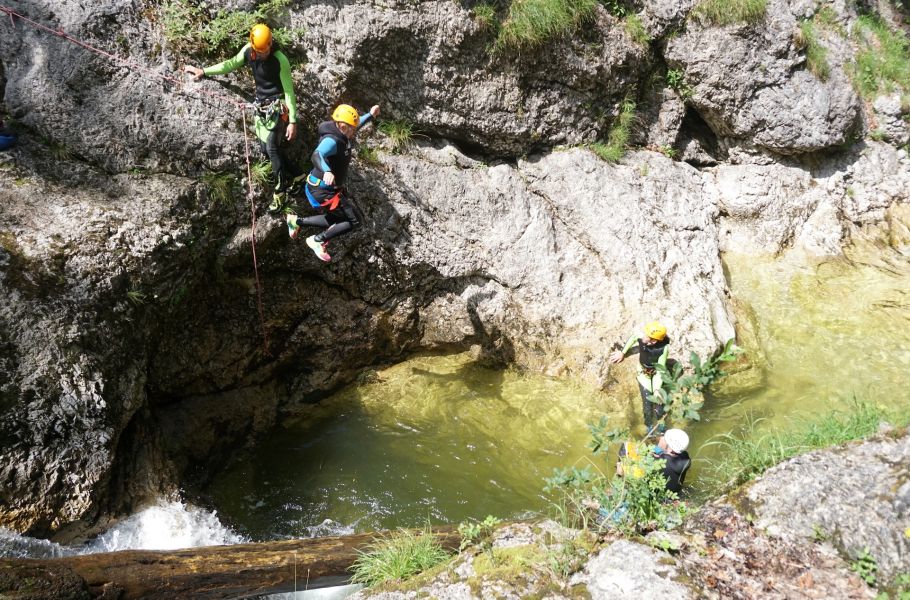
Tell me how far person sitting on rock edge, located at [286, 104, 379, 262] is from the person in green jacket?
18.5 inches

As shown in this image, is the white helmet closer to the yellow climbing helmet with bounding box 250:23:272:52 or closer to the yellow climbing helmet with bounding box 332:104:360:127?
the yellow climbing helmet with bounding box 332:104:360:127

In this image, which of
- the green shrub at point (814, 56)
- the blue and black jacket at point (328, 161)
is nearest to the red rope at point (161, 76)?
the blue and black jacket at point (328, 161)

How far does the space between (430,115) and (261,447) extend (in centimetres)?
509

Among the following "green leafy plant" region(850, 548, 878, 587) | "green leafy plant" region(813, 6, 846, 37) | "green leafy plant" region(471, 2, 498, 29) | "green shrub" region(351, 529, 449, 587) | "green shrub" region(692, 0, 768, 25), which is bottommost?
"green shrub" region(351, 529, 449, 587)

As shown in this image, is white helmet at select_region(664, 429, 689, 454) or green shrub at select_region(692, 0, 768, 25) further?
green shrub at select_region(692, 0, 768, 25)

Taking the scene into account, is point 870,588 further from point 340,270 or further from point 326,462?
point 340,270

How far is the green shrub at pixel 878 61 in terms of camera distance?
10.1m

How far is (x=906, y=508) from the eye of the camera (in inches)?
136

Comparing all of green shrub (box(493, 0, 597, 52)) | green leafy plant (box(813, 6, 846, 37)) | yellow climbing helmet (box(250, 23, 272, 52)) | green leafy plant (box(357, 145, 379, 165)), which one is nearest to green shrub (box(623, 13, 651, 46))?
green shrub (box(493, 0, 597, 52))

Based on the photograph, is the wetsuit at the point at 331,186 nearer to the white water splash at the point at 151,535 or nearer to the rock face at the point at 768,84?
the white water splash at the point at 151,535

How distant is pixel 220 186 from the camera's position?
6.30m

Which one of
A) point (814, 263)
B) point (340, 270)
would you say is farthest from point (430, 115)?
point (814, 263)

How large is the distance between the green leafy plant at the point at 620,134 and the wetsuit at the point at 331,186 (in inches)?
173

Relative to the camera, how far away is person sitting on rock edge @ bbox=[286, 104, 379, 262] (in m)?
5.94
